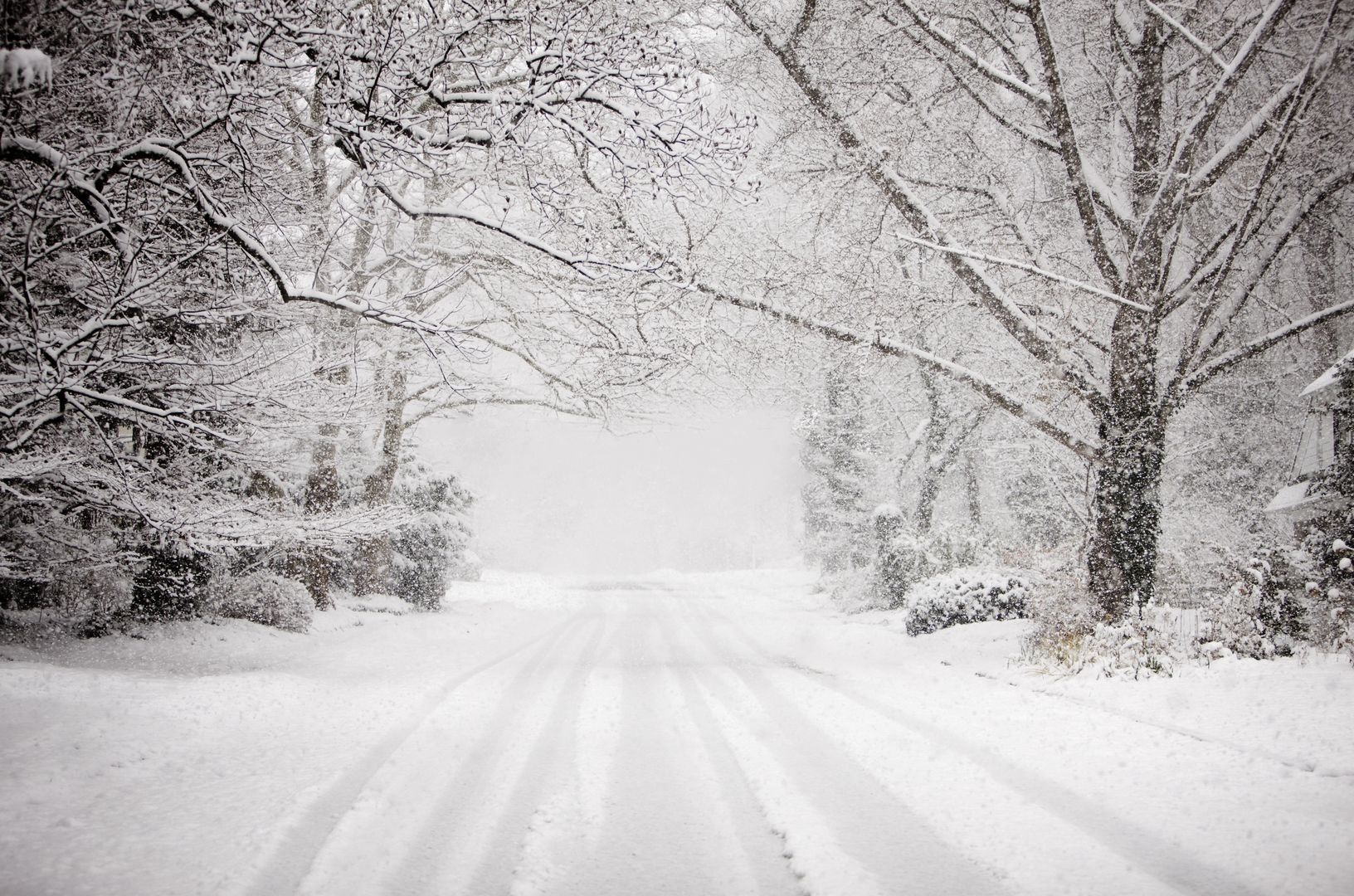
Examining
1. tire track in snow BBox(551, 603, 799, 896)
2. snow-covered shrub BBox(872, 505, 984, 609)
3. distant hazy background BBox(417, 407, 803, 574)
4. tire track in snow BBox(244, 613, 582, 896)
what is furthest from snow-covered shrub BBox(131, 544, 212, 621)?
distant hazy background BBox(417, 407, 803, 574)

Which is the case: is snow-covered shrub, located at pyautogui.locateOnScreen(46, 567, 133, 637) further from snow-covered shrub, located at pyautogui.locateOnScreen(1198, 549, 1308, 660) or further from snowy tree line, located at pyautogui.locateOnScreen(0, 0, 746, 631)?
snow-covered shrub, located at pyautogui.locateOnScreen(1198, 549, 1308, 660)

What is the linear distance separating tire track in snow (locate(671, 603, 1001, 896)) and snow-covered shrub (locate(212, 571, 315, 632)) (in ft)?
27.7

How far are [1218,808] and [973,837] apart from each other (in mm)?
1494

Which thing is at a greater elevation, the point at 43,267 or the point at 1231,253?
the point at 1231,253

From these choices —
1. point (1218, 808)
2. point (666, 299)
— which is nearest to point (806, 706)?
point (1218, 808)

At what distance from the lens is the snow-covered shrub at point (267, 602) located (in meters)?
10.2

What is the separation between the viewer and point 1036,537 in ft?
87.7

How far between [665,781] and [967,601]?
9.59 meters

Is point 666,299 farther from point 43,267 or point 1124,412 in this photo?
point 1124,412

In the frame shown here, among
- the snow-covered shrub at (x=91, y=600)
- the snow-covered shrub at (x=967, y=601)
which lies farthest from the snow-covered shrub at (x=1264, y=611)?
the snow-covered shrub at (x=91, y=600)

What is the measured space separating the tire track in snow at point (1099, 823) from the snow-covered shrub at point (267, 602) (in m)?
9.76

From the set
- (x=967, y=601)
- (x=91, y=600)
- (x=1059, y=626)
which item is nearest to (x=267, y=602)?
(x=91, y=600)

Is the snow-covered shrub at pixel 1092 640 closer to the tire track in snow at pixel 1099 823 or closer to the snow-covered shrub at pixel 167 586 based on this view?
the tire track in snow at pixel 1099 823

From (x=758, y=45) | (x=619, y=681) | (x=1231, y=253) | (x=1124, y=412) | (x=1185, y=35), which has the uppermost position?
(x=758, y=45)
